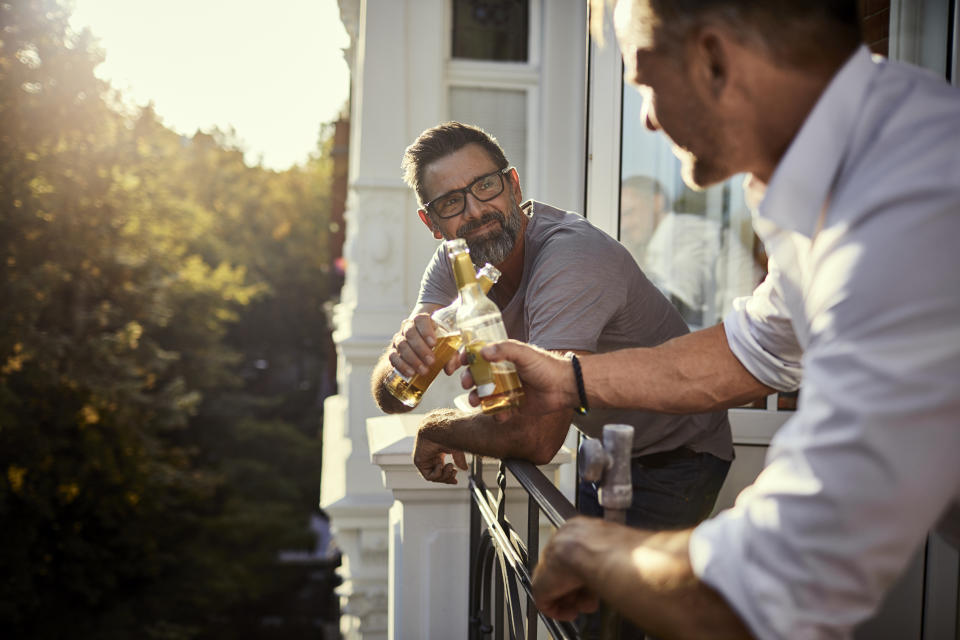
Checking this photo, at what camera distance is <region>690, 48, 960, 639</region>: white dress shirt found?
735 millimetres

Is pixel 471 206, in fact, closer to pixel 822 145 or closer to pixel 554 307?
pixel 554 307

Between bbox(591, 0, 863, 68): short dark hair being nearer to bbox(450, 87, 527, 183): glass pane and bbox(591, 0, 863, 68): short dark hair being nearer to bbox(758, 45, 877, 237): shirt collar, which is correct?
bbox(758, 45, 877, 237): shirt collar

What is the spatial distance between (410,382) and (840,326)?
1267 millimetres

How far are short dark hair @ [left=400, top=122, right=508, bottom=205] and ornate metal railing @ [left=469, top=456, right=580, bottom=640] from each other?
86 centimetres

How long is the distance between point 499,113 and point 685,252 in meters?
1.99

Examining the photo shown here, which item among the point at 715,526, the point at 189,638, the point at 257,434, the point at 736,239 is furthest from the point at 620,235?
the point at 257,434

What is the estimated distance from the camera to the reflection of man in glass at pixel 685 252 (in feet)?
12.1

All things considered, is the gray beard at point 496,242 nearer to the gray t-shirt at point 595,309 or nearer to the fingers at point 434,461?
the gray t-shirt at point 595,309

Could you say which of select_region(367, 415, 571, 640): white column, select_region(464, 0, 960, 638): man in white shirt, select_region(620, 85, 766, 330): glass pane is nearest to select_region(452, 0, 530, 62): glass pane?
select_region(620, 85, 766, 330): glass pane

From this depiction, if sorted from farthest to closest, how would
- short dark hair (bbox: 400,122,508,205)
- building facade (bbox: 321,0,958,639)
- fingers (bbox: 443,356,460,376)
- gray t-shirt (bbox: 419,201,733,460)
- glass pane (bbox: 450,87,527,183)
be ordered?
1. glass pane (bbox: 450,87,527,183)
2. building facade (bbox: 321,0,958,639)
3. short dark hair (bbox: 400,122,508,205)
4. gray t-shirt (bbox: 419,201,733,460)
5. fingers (bbox: 443,356,460,376)

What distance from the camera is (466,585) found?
90.4 inches

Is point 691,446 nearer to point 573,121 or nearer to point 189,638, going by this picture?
point 573,121

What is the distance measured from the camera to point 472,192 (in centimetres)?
227

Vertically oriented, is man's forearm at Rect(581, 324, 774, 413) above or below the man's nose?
below
